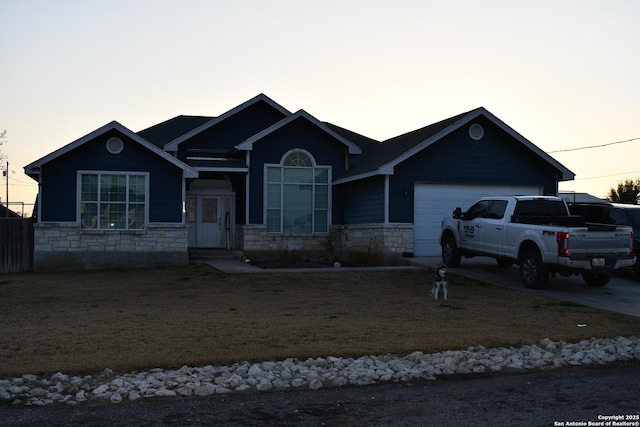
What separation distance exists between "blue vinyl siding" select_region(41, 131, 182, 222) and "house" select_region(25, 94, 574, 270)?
3cm

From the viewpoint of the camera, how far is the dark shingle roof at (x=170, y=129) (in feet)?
88.7

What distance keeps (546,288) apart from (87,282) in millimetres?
11531

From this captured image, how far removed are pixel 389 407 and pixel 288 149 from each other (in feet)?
61.0

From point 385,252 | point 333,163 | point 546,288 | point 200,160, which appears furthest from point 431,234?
point 200,160

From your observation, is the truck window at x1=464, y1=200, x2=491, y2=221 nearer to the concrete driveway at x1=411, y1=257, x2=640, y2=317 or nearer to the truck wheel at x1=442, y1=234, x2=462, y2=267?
the truck wheel at x1=442, y1=234, x2=462, y2=267

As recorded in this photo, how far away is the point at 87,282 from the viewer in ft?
61.0

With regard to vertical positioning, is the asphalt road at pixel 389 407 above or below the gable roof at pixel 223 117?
below

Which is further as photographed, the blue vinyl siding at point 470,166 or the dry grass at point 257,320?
the blue vinyl siding at point 470,166

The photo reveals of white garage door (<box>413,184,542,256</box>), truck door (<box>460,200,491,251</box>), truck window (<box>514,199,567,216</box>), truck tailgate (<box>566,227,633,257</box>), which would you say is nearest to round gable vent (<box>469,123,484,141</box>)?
white garage door (<box>413,184,542,256</box>)

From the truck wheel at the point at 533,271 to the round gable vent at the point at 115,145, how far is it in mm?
12648

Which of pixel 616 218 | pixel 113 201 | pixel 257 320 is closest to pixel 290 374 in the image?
pixel 257 320

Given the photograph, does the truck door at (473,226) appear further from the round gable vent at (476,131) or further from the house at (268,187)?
the round gable vent at (476,131)

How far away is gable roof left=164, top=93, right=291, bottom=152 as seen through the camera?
24500mm

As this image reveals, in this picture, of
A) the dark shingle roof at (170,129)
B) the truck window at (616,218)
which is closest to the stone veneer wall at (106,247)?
the dark shingle roof at (170,129)
